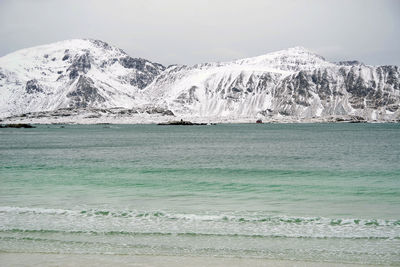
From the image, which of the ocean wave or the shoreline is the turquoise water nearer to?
the ocean wave

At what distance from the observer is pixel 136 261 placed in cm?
1348

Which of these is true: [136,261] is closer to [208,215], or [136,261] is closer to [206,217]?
[206,217]

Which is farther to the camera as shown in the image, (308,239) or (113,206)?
(113,206)

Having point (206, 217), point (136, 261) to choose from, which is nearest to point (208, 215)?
point (206, 217)

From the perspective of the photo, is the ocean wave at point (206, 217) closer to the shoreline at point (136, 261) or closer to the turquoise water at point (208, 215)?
the turquoise water at point (208, 215)

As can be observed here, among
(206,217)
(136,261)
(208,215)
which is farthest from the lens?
(208,215)

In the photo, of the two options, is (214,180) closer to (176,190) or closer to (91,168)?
(176,190)

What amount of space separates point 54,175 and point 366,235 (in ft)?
88.9

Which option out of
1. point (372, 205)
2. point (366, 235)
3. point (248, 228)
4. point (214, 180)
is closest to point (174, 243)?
point (248, 228)

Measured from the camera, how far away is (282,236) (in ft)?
52.9

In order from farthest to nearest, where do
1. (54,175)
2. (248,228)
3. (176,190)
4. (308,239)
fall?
(54,175), (176,190), (248,228), (308,239)

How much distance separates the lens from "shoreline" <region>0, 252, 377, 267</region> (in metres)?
13.2

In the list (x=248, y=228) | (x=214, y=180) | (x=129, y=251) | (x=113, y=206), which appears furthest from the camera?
(x=214, y=180)

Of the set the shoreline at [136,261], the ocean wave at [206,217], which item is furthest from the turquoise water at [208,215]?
the shoreline at [136,261]
